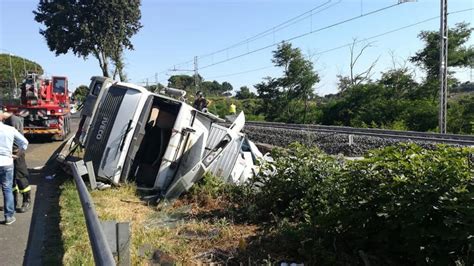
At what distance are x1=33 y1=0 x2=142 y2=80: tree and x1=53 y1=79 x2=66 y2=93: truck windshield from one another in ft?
80.1

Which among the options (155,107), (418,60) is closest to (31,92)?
(155,107)

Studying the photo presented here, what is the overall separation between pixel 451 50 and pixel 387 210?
38.6m

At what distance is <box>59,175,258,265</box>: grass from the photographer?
4938 millimetres

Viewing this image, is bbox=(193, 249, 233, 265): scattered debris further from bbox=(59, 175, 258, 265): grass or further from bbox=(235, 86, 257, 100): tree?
bbox=(235, 86, 257, 100): tree

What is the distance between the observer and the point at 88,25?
46438mm

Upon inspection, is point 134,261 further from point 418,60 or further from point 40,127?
point 418,60

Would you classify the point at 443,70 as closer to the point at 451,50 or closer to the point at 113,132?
the point at 451,50

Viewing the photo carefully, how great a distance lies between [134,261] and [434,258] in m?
2.78

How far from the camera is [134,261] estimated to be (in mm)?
4625

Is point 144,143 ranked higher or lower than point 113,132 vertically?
lower

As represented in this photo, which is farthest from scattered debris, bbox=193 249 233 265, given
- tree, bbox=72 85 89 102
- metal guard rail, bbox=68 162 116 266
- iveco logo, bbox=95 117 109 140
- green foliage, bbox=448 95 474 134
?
tree, bbox=72 85 89 102

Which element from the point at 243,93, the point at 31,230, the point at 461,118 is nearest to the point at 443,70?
the point at 461,118

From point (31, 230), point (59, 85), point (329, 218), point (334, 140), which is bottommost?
point (31, 230)

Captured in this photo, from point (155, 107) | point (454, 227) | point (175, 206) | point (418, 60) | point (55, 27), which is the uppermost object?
point (55, 27)
